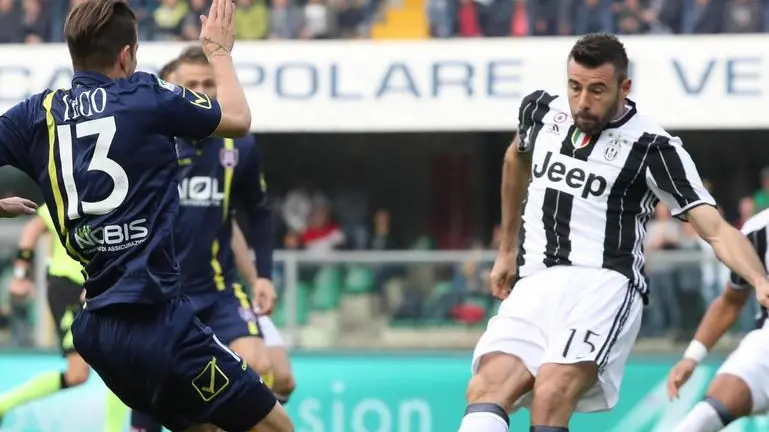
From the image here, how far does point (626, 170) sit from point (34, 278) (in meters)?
7.06

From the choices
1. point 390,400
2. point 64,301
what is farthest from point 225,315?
point 390,400

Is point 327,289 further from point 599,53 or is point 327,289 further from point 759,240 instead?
point 599,53

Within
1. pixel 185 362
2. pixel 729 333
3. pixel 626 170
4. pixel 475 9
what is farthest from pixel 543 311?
pixel 475 9

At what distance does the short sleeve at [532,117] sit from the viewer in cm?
615

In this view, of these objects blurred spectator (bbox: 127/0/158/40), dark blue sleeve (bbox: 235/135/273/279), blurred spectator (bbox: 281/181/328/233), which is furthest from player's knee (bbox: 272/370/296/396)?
blurred spectator (bbox: 127/0/158/40)

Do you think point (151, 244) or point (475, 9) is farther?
point (475, 9)

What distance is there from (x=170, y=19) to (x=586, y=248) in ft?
36.6

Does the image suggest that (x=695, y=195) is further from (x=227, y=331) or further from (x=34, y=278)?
(x=34, y=278)

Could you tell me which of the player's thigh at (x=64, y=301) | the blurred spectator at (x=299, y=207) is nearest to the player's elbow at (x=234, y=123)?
the player's thigh at (x=64, y=301)

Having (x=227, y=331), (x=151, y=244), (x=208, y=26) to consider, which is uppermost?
(x=208, y=26)

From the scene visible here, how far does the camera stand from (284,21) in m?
16.6

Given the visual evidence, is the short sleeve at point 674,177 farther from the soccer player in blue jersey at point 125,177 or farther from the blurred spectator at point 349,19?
the blurred spectator at point 349,19

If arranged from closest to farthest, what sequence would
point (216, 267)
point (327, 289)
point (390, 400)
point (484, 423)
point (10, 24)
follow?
point (484, 423), point (216, 267), point (390, 400), point (327, 289), point (10, 24)

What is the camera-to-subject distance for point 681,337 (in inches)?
Answer: 453
